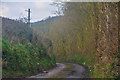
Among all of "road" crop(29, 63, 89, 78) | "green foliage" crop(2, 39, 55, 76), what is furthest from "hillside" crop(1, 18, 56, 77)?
"road" crop(29, 63, 89, 78)

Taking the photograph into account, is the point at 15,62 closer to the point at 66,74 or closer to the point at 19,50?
the point at 19,50

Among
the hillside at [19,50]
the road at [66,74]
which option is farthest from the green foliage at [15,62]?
the road at [66,74]

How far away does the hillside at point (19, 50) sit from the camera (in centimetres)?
1434

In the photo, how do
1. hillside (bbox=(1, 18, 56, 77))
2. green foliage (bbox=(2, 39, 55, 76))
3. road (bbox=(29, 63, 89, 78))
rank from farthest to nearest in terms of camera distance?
road (bbox=(29, 63, 89, 78)) → hillside (bbox=(1, 18, 56, 77)) → green foliage (bbox=(2, 39, 55, 76))

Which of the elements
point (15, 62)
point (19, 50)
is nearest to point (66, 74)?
point (15, 62)

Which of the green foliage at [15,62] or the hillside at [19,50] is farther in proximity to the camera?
the hillside at [19,50]

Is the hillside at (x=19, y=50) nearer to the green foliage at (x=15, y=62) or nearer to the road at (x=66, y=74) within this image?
the green foliage at (x=15, y=62)

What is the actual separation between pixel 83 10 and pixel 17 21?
21.4 ft

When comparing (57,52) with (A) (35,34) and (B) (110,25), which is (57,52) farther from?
(B) (110,25)

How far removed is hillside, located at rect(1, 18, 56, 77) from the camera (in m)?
A: 14.3

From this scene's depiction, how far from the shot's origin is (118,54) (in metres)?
9.03

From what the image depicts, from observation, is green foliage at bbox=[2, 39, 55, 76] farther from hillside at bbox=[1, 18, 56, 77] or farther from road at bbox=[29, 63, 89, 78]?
road at bbox=[29, 63, 89, 78]

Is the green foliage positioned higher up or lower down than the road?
higher up

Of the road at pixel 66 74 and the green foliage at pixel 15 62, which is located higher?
the green foliage at pixel 15 62
